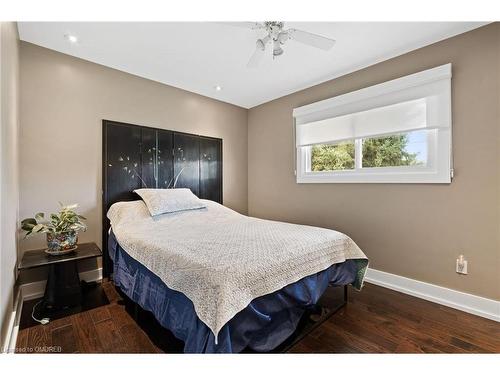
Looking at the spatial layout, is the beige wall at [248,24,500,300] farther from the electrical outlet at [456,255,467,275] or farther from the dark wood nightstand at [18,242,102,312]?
the dark wood nightstand at [18,242,102,312]

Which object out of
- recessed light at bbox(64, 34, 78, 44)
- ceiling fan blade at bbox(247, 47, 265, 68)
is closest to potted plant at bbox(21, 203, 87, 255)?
recessed light at bbox(64, 34, 78, 44)

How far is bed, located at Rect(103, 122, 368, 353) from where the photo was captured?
1.16 m

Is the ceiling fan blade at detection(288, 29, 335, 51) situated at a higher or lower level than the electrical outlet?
higher

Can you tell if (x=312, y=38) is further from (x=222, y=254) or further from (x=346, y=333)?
(x=346, y=333)

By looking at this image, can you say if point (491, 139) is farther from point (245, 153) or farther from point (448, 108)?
point (245, 153)

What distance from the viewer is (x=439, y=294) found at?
7.25 feet

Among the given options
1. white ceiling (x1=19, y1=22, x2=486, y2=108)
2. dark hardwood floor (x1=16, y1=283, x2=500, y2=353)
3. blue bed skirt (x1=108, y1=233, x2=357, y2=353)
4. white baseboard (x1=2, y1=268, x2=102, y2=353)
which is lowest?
dark hardwood floor (x1=16, y1=283, x2=500, y2=353)

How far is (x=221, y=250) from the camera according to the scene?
4.92ft

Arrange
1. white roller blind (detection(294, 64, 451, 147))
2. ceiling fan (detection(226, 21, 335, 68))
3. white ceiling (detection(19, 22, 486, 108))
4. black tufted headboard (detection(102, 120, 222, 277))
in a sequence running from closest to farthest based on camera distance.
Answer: ceiling fan (detection(226, 21, 335, 68)), white ceiling (detection(19, 22, 486, 108)), white roller blind (detection(294, 64, 451, 147)), black tufted headboard (detection(102, 120, 222, 277))

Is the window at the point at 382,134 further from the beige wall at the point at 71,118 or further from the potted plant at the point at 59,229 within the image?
the potted plant at the point at 59,229

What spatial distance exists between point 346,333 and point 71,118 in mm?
3232

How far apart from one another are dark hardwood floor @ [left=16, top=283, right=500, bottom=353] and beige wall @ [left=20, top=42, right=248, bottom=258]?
1.07 meters
